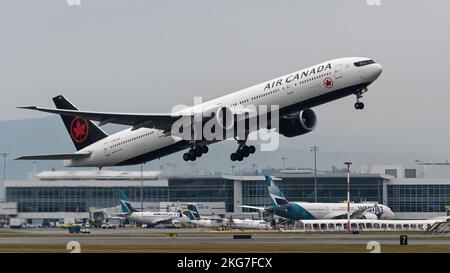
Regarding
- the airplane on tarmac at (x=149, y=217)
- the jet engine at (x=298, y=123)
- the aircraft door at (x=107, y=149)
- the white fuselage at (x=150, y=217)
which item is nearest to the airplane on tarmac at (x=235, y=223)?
the airplane on tarmac at (x=149, y=217)

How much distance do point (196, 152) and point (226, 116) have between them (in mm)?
7020

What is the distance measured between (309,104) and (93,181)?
106391 millimetres

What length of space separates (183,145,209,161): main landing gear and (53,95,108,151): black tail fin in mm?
11277

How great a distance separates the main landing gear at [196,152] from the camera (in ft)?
229

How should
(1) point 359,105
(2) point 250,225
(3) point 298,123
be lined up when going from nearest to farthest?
(1) point 359,105, (3) point 298,123, (2) point 250,225

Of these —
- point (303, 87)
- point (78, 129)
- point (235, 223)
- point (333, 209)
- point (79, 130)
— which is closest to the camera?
point (303, 87)

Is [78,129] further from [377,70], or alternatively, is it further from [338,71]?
[377,70]

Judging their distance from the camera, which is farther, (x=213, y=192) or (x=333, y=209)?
(x=213, y=192)

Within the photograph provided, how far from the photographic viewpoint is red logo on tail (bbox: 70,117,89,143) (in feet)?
264

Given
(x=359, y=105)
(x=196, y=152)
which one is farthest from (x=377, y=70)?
(x=196, y=152)

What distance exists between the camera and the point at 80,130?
266 ft

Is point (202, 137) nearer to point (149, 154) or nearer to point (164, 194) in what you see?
point (149, 154)

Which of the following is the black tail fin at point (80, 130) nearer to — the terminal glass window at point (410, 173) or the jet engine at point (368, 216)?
the jet engine at point (368, 216)
